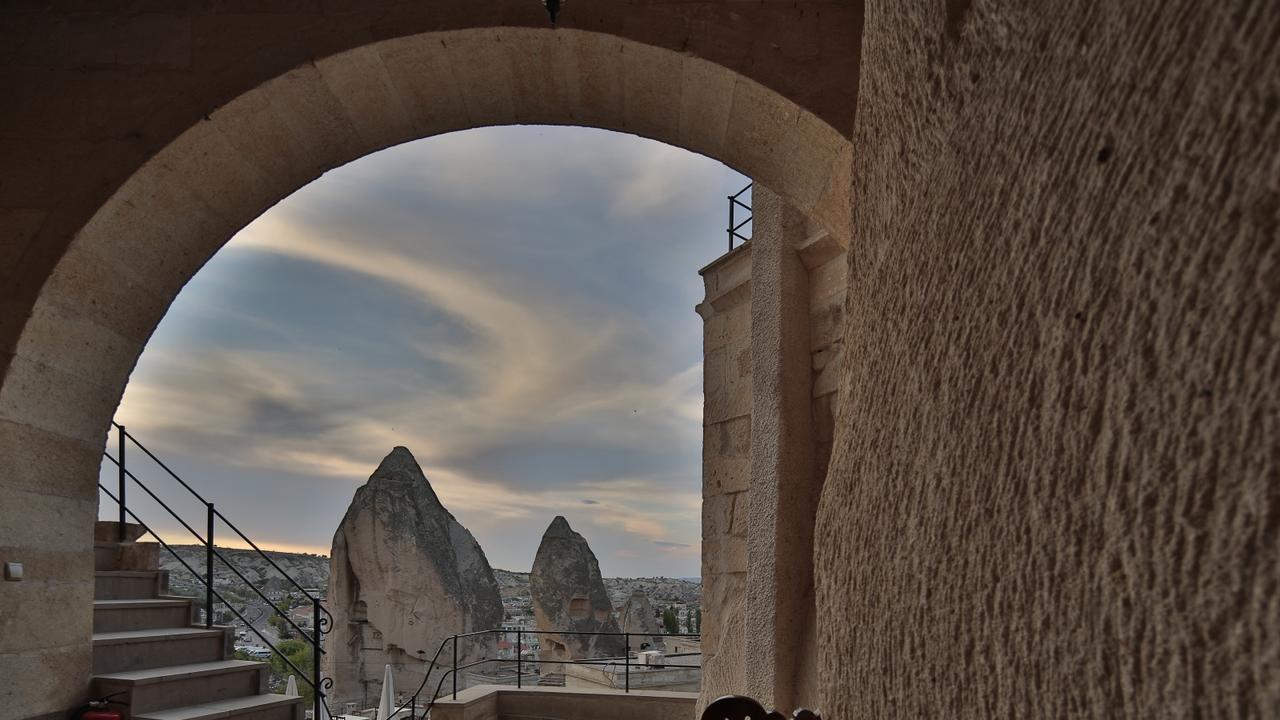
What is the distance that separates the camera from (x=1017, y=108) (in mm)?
493

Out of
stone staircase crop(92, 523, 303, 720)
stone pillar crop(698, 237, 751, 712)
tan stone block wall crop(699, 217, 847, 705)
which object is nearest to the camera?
stone staircase crop(92, 523, 303, 720)

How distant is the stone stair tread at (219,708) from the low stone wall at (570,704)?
2.14 meters

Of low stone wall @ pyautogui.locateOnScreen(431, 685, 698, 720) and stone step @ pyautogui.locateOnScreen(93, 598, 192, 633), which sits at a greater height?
stone step @ pyautogui.locateOnScreen(93, 598, 192, 633)

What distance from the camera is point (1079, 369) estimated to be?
42cm

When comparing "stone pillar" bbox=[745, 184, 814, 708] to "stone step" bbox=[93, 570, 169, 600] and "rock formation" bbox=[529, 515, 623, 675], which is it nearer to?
"stone step" bbox=[93, 570, 169, 600]

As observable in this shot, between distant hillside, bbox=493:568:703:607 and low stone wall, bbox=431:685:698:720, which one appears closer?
low stone wall, bbox=431:685:698:720

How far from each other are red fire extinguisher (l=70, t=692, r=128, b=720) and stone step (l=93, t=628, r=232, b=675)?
1.65 ft

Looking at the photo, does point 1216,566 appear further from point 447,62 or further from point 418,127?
point 418,127

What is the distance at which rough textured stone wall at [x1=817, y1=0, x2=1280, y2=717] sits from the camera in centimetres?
34

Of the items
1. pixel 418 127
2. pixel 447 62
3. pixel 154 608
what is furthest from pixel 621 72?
pixel 154 608

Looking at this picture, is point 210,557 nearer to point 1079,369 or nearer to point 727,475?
point 727,475

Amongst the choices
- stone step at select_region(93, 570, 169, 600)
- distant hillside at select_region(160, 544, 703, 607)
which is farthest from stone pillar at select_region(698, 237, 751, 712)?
distant hillside at select_region(160, 544, 703, 607)

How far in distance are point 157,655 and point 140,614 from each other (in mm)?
401

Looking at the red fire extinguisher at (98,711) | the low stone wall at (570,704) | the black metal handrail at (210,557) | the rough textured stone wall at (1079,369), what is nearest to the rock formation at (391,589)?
the low stone wall at (570,704)
